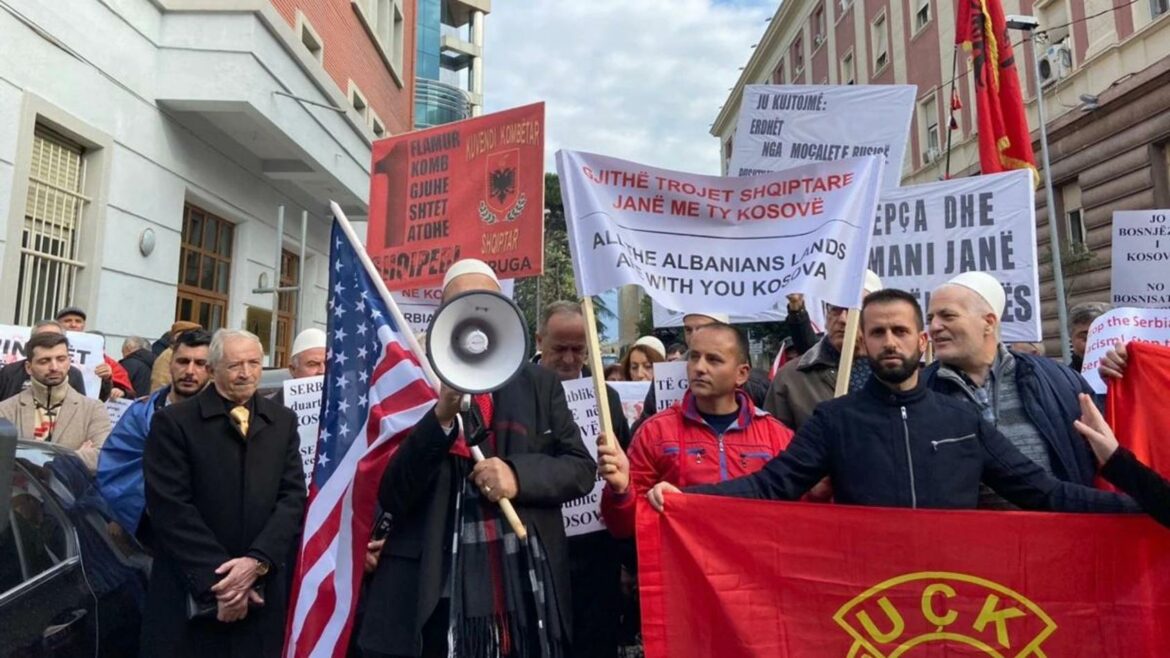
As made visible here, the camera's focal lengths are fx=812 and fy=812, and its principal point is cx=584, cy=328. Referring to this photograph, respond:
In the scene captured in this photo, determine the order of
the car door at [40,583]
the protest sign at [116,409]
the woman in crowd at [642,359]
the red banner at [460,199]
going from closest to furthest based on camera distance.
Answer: the car door at [40,583]
the red banner at [460,199]
the protest sign at [116,409]
the woman in crowd at [642,359]

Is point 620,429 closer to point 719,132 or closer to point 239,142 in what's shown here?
point 239,142

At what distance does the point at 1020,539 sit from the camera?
102 inches

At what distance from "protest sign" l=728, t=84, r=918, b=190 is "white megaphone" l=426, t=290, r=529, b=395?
4003 mm

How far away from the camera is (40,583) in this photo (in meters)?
2.49

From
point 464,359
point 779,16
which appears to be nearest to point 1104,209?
point 464,359

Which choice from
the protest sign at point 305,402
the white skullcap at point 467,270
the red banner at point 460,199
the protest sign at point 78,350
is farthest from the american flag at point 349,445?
the protest sign at point 78,350

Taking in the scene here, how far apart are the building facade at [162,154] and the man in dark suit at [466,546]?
6687mm

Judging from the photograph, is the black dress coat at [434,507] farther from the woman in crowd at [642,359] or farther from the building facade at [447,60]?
the building facade at [447,60]

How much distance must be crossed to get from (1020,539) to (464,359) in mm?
1852

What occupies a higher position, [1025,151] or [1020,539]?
[1025,151]

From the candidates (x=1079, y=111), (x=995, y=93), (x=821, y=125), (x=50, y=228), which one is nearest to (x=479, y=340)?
(x=821, y=125)

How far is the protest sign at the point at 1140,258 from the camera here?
17.8 feet

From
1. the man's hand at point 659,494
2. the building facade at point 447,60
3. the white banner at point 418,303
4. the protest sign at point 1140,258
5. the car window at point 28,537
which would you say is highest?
the building facade at point 447,60

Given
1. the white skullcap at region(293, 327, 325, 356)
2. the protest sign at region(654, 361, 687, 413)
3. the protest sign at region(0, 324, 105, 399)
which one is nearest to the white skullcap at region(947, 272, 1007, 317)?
the protest sign at region(654, 361, 687, 413)
